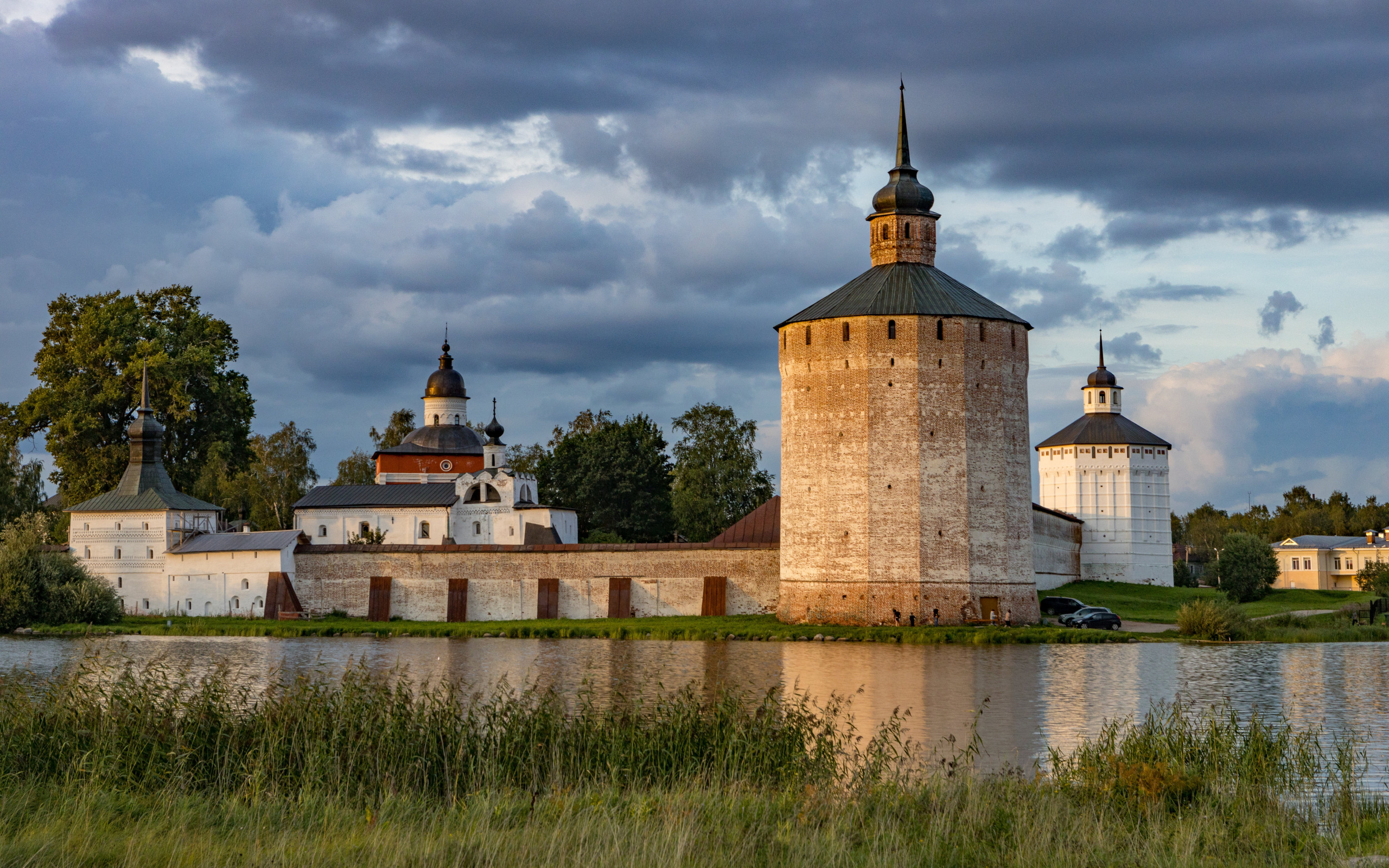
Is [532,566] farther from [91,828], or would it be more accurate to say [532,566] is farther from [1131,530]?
[91,828]

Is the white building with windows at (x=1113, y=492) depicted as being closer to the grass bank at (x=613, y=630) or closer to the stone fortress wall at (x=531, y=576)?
the stone fortress wall at (x=531, y=576)

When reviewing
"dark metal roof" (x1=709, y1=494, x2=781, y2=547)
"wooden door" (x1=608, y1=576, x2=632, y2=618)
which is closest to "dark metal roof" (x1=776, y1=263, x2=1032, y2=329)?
"dark metal roof" (x1=709, y1=494, x2=781, y2=547)

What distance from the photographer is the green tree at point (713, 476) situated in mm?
50844

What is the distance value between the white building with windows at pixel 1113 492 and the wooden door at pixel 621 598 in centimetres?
2026

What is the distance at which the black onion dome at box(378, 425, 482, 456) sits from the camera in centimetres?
5419

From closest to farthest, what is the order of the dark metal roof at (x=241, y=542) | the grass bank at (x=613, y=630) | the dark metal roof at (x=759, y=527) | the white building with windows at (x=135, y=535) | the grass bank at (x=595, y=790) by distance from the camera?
the grass bank at (x=595, y=790), the grass bank at (x=613, y=630), the dark metal roof at (x=759, y=527), the dark metal roof at (x=241, y=542), the white building with windows at (x=135, y=535)

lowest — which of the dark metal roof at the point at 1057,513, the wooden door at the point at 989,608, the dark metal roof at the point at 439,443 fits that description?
the wooden door at the point at 989,608

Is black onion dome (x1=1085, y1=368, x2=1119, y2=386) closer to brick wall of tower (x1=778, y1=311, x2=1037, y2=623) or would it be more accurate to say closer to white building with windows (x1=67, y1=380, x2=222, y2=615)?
brick wall of tower (x1=778, y1=311, x2=1037, y2=623)

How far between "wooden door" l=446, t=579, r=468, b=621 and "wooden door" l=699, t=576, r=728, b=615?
692 cm

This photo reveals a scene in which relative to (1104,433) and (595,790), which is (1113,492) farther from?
(595,790)

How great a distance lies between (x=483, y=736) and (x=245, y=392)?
41.6 meters

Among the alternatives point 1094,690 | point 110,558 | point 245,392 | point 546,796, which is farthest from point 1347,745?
point 245,392

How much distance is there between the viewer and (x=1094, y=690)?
18562mm

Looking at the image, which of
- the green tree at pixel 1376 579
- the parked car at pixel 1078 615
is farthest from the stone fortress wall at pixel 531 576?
the green tree at pixel 1376 579
